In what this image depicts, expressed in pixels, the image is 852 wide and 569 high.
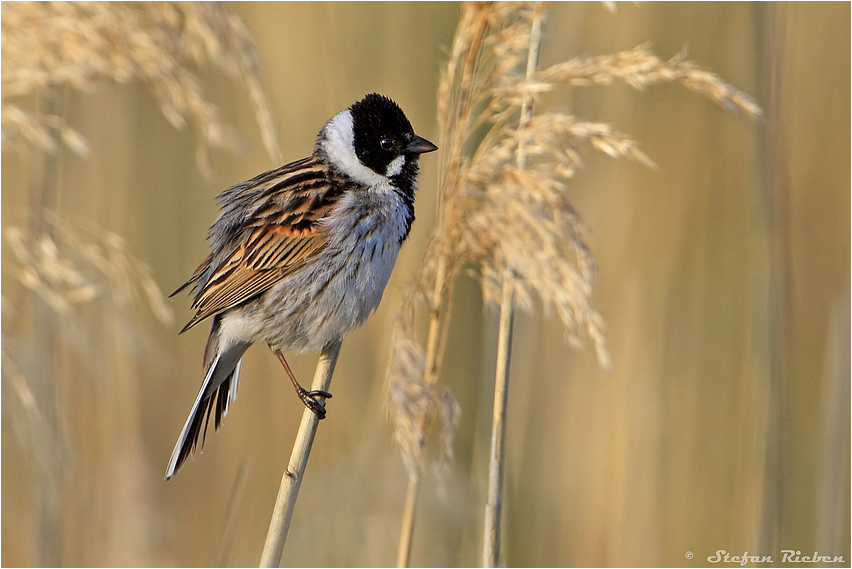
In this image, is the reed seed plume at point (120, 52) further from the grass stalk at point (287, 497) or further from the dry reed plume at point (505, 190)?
the grass stalk at point (287, 497)

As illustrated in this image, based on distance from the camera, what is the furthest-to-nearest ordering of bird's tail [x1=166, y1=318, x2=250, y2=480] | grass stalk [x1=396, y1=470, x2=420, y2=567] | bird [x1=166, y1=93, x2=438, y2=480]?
bird [x1=166, y1=93, x2=438, y2=480], bird's tail [x1=166, y1=318, x2=250, y2=480], grass stalk [x1=396, y1=470, x2=420, y2=567]

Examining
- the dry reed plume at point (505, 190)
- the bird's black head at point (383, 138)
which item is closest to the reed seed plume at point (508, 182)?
the dry reed plume at point (505, 190)

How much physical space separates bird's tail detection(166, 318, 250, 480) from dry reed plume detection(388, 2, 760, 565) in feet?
2.32

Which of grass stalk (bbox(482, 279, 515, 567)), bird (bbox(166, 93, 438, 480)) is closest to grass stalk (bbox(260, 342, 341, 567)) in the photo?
grass stalk (bbox(482, 279, 515, 567))

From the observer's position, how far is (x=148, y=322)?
3.49 m

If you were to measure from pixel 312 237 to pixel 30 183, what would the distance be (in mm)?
876

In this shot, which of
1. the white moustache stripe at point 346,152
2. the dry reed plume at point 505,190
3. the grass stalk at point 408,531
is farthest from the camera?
the white moustache stripe at point 346,152

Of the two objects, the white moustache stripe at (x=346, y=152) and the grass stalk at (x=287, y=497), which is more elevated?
the white moustache stripe at (x=346, y=152)

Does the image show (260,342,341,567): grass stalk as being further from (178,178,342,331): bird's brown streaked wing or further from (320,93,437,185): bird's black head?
(320,93,437,185): bird's black head

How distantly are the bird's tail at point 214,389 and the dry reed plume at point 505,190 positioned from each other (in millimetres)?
707

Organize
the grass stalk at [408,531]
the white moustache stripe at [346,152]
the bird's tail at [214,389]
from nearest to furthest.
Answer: the grass stalk at [408,531]
the bird's tail at [214,389]
the white moustache stripe at [346,152]

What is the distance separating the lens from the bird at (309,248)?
246 cm

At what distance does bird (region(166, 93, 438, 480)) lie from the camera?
2.46 m

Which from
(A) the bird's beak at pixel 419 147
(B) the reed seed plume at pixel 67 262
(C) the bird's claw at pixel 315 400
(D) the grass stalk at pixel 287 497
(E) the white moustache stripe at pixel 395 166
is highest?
(A) the bird's beak at pixel 419 147
